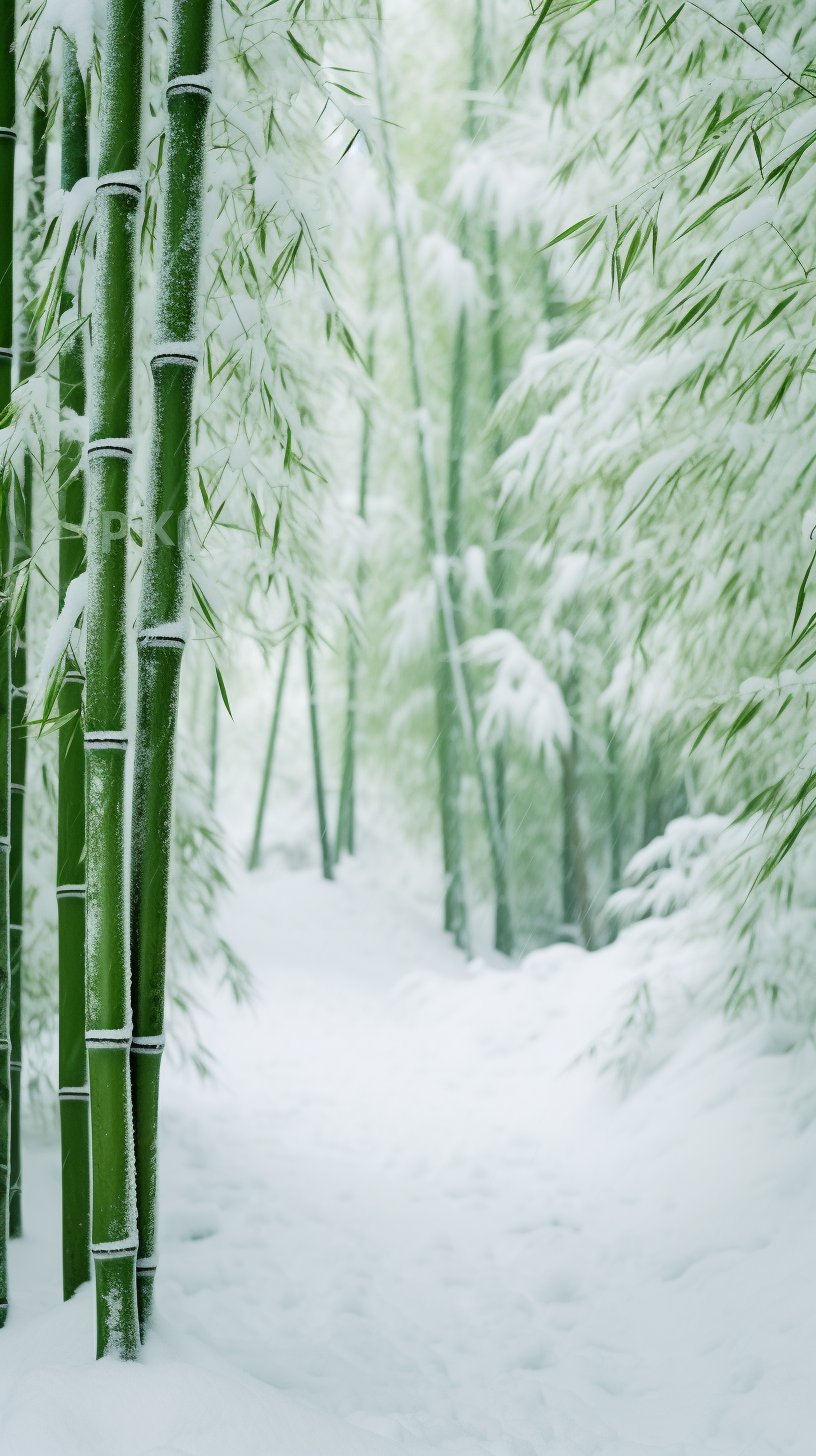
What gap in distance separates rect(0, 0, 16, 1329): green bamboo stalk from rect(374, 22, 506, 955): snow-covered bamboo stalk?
4637 millimetres

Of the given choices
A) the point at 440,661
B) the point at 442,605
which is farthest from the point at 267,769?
the point at 442,605

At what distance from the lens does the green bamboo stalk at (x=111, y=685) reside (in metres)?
1.17

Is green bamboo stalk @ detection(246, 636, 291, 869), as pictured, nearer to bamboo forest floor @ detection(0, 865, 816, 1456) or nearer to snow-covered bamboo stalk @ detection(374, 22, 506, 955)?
snow-covered bamboo stalk @ detection(374, 22, 506, 955)

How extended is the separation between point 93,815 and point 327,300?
75cm

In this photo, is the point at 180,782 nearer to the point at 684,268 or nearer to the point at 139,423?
the point at 139,423

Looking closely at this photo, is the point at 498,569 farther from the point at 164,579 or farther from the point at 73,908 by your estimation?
the point at 164,579

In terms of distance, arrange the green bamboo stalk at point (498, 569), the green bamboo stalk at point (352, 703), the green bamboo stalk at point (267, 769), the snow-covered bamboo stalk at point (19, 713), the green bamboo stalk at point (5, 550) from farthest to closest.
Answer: the green bamboo stalk at point (267, 769), the green bamboo stalk at point (352, 703), the green bamboo stalk at point (498, 569), the snow-covered bamboo stalk at point (19, 713), the green bamboo stalk at point (5, 550)

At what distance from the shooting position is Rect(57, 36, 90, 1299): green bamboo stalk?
4.63 feet

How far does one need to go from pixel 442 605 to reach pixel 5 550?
4974 mm

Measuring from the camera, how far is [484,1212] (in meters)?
2.54

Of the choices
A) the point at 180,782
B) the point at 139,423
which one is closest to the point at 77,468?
the point at 139,423

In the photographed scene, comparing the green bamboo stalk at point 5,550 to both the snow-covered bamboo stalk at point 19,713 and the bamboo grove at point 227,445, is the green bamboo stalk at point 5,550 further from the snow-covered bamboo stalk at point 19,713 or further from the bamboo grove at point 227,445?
the snow-covered bamboo stalk at point 19,713

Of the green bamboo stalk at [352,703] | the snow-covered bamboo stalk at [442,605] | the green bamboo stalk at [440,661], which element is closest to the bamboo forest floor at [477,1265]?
the snow-covered bamboo stalk at [442,605]

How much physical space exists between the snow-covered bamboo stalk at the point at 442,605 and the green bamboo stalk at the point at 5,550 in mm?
4637
